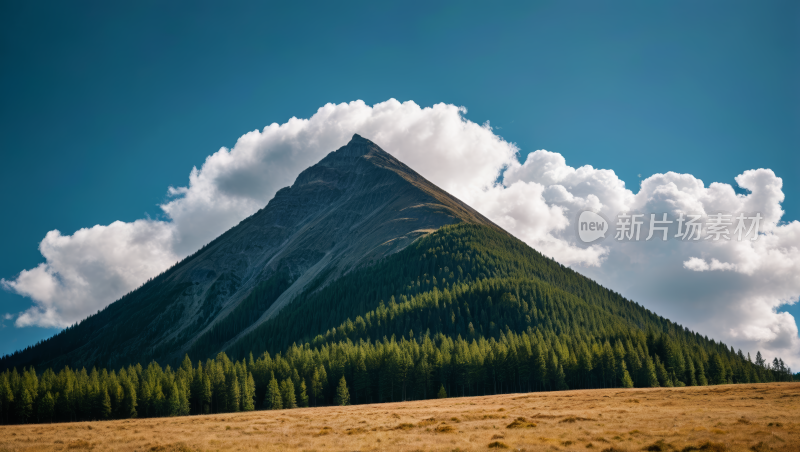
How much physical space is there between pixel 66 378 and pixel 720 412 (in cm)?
12113

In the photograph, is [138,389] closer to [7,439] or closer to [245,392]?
[245,392]

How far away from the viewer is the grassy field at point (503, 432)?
28859 millimetres

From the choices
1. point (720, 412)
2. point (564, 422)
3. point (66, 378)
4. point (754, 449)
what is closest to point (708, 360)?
point (720, 412)

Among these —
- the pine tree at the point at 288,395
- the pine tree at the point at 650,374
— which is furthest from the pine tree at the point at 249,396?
the pine tree at the point at 650,374

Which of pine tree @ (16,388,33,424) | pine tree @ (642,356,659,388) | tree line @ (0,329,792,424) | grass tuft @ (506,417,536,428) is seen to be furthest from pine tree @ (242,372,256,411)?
pine tree @ (642,356,659,388)

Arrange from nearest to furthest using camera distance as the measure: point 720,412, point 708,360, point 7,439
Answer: point 720,412 → point 7,439 → point 708,360

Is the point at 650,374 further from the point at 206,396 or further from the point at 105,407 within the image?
the point at 105,407

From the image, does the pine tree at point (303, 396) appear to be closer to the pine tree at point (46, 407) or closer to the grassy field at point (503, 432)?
the grassy field at point (503, 432)

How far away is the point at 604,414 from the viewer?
43.4m

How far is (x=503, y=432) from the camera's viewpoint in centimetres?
3488

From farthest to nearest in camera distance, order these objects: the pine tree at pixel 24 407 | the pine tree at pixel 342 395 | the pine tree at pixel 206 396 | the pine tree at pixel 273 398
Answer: the pine tree at pixel 206 396 → the pine tree at pixel 342 395 → the pine tree at pixel 273 398 → the pine tree at pixel 24 407

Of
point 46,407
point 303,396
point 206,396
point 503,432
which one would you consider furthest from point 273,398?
point 503,432

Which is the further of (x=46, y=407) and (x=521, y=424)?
(x=46, y=407)

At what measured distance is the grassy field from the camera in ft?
94.7
